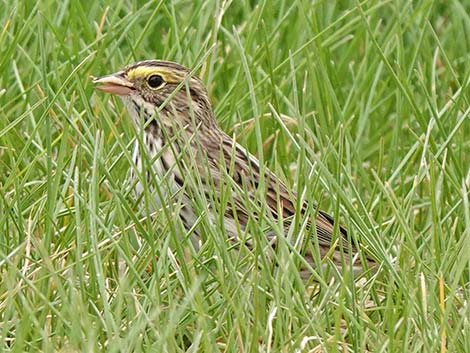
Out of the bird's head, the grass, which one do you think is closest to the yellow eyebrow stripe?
the bird's head

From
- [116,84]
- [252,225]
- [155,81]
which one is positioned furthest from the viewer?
[155,81]

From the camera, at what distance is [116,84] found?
6.04 metres

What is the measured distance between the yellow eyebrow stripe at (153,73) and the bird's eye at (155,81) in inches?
0.5

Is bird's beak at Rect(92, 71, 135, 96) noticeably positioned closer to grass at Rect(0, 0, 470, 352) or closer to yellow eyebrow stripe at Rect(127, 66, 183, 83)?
yellow eyebrow stripe at Rect(127, 66, 183, 83)

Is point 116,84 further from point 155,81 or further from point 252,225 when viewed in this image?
point 252,225

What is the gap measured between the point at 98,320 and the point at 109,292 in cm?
43

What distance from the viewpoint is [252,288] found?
4594 millimetres

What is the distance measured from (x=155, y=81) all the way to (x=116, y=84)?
0.18m

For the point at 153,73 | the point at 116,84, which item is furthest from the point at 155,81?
the point at 116,84

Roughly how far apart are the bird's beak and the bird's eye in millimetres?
80

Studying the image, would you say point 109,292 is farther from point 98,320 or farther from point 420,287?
point 420,287

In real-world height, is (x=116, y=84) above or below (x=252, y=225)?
above

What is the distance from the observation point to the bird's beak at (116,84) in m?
5.97

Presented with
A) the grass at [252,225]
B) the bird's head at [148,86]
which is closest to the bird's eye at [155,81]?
the bird's head at [148,86]
